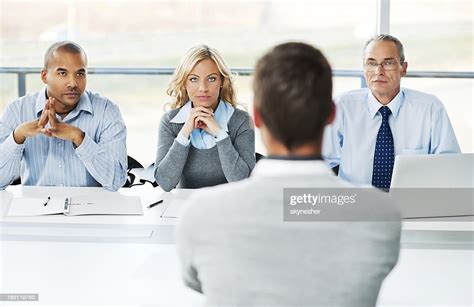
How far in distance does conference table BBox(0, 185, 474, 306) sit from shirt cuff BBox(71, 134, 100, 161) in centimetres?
42

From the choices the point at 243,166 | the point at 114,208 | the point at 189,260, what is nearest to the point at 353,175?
the point at 243,166

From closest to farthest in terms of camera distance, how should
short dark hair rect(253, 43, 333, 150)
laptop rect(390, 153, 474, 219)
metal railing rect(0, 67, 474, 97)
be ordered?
short dark hair rect(253, 43, 333, 150), laptop rect(390, 153, 474, 219), metal railing rect(0, 67, 474, 97)

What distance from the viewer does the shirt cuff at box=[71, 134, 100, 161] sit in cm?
285

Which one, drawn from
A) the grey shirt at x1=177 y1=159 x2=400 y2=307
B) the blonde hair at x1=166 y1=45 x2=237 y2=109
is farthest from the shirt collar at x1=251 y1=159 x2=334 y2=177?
the blonde hair at x1=166 y1=45 x2=237 y2=109

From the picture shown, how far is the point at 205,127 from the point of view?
9.66ft

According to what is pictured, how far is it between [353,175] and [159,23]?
657 inches

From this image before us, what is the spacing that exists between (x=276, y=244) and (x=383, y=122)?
190 centimetres

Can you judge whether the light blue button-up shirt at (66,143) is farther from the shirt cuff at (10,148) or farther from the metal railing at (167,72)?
the metal railing at (167,72)

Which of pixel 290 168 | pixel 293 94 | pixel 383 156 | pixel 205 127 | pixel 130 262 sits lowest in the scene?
pixel 130 262

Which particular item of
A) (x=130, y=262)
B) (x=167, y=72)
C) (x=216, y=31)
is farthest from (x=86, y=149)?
(x=216, y=31)

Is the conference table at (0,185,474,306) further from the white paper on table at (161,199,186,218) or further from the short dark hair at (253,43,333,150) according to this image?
the short dark hair at (253,43,333,150)

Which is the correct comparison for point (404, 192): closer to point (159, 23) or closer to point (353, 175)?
point (353, 175)

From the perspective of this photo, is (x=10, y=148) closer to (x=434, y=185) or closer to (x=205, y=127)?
(x=205, y=127)

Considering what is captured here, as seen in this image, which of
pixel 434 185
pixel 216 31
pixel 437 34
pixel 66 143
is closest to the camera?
pixel 434 185
